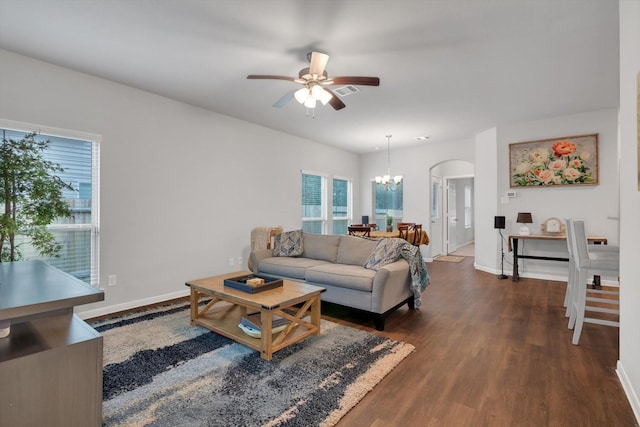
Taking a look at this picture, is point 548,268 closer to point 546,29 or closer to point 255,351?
point 546,29

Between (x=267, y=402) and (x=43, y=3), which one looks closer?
(x=267, y=402)

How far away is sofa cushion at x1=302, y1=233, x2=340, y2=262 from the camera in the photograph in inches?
160

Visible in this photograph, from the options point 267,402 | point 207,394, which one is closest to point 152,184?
point 207,394

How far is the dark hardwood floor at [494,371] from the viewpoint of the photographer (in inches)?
68.9

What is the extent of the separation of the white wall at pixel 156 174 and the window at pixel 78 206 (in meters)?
0.09

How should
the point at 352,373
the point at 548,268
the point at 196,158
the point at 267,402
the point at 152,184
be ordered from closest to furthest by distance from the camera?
1. the point at 267,402
2. the point at 352,373
3. the point at 152,184
4. the point at 196,158
5. the point at 548,268

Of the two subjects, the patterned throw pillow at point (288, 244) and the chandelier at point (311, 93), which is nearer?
the chandelier at point (311, 93)

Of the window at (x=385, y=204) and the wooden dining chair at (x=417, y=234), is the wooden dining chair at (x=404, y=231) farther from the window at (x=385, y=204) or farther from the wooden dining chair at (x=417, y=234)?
the window at (x=385, y=204)

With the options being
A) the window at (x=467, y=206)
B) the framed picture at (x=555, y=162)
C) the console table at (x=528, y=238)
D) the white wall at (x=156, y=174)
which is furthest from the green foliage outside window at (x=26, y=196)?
the window at (x=467, y=206)

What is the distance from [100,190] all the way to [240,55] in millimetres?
2150

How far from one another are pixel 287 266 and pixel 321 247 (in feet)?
1.98

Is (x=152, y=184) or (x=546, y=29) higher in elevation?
(x=546, y=29)

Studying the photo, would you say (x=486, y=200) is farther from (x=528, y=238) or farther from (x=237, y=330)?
(x=237, y=330)

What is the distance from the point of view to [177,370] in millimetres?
2213
